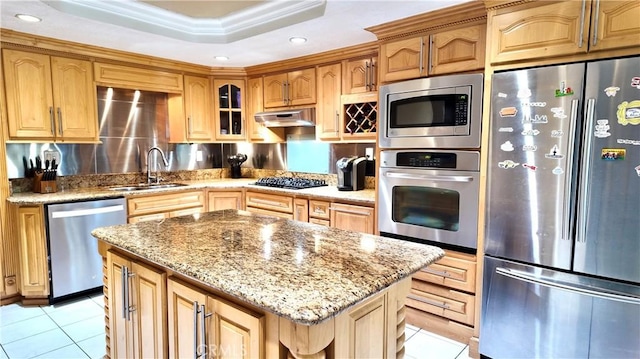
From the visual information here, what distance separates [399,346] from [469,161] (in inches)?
54.6

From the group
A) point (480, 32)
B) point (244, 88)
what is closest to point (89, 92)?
point (244, 88)

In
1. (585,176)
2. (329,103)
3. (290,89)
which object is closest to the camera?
(585,176)

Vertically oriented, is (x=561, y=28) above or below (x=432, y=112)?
above

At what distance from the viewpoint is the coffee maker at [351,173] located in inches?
135

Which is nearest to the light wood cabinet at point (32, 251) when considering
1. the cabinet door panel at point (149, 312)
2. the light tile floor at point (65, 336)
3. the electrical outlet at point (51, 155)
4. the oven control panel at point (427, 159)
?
the light tile floor at point (65, 336)

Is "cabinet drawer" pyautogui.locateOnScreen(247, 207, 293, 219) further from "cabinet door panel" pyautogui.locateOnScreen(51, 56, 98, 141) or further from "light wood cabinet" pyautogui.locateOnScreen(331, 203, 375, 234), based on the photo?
"cabinet door panel" pyautogui.locateOnScreen(51, 56, 98, 141)

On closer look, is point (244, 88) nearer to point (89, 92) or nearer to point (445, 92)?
point (89, 92)

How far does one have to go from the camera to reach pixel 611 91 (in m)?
1.79

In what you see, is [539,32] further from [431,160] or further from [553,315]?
[553,315]

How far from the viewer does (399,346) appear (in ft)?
4.63

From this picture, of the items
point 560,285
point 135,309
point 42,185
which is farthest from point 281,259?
point 42,185

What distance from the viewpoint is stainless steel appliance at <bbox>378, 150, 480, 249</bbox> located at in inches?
93.0

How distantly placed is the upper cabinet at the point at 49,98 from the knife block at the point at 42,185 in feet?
1.18

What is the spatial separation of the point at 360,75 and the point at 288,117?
3.01ft
